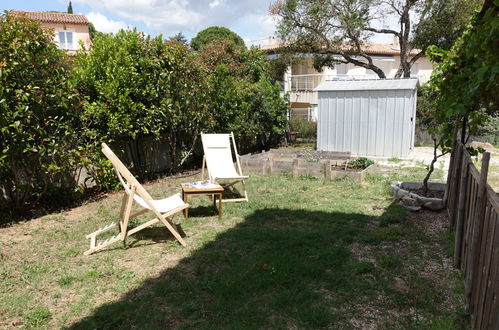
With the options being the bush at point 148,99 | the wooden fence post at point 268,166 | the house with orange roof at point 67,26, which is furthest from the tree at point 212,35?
the wooden fence post at point 268,166

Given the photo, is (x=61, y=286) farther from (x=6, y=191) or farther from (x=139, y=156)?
(x=139, y=156)

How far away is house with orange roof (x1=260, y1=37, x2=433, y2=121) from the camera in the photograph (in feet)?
73.0

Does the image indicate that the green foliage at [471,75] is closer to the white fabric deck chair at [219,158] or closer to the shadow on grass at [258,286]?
the shadow on grass at [258,286]

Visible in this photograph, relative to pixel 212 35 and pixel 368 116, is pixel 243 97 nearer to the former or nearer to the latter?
pixel 368 116

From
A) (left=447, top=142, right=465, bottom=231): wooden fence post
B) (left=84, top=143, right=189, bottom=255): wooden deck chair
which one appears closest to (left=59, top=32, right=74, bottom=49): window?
(left=84, top=143, right=189, bottom=255): wooden deck chair

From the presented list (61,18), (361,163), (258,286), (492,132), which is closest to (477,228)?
(258,286)

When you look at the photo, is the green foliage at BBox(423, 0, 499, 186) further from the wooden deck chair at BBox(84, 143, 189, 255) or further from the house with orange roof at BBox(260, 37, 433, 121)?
the house with orange roof at BBox(260, 37, 433, 121)

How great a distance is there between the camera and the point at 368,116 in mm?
11438

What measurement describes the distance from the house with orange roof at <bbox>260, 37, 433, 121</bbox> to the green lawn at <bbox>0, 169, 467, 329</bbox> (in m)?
9.71

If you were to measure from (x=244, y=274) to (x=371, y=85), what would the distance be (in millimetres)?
9567

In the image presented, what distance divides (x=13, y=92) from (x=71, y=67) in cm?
165

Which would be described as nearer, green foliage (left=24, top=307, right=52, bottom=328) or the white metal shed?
green foliage (left=24, top=307, right=52, bottom=328)

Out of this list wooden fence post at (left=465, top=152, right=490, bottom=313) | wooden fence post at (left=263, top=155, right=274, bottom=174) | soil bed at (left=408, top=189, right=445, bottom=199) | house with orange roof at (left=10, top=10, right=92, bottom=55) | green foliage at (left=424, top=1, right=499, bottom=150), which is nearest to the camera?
green foliage at (left=424, top=1, right=499, bottom=150)

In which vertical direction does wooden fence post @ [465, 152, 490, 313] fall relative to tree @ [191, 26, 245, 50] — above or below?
below
